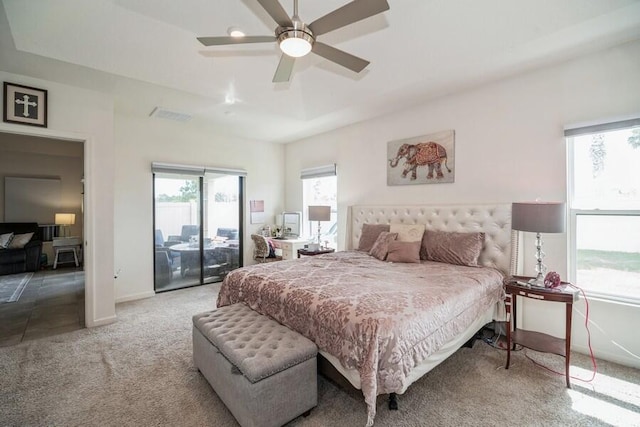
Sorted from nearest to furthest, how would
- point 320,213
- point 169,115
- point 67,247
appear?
point 169,115 < point 320,213 < point 67,247

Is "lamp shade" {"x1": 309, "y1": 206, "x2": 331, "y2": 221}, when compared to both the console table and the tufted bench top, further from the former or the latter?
the tufted bench top

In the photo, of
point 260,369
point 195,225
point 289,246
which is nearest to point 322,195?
point 289,246

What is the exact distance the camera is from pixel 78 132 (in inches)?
127

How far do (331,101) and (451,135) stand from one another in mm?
1622

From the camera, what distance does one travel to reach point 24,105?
2938 mm

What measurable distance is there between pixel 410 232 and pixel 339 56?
227 centimetres

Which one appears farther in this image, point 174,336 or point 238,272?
point 174,336

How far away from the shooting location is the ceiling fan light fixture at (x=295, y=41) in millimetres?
1726

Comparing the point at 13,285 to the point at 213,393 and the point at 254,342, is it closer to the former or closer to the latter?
the point at 213,393

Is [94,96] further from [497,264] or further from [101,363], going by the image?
[497,264]

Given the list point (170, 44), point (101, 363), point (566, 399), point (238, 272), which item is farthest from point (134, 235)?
point (566, 399)

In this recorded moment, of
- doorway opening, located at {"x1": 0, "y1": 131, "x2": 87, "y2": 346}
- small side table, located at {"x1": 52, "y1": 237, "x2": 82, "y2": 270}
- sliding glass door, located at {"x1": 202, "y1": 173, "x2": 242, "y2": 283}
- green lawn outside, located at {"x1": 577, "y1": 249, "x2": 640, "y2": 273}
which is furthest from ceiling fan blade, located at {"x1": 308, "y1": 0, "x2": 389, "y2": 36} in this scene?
small side table, located at {"x1": 52, "y1": 237, "x2": 82, "y2": 270}

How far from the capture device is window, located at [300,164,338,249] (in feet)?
16.8

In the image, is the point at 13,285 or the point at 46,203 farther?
the point at 46,203
